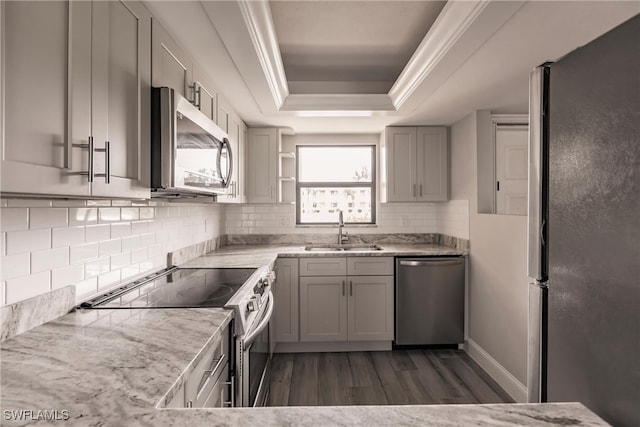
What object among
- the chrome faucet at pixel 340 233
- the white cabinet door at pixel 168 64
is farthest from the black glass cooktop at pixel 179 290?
the chrome faucet at pixel 340 233

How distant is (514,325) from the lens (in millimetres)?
2582

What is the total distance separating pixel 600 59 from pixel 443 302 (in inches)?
108

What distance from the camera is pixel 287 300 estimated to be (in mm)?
3326

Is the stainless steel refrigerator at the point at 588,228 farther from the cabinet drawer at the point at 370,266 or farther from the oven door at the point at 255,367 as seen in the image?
the cabinet drawer at the point at 370,266

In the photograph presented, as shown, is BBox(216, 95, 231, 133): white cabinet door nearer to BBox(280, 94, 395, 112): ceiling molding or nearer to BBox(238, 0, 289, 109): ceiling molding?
BBox(238, 0, 289, 109): ceiling molding

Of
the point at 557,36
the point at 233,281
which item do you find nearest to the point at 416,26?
the point at 557,36

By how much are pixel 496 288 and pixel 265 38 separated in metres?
2.45

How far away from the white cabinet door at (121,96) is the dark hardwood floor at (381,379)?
1839 mm

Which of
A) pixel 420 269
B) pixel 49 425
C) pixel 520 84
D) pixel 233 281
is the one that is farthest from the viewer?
pixel 420 269

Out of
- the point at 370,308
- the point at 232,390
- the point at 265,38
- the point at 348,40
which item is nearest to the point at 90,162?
the point at 232,390

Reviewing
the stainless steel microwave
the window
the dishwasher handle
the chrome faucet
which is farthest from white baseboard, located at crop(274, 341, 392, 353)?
the stainless steel microwave

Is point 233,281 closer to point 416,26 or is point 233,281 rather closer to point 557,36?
point 416,26

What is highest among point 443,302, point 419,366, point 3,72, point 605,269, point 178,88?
point 178,88

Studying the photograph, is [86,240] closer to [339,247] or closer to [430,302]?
[339,247]
